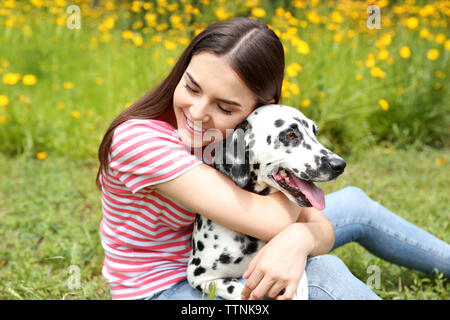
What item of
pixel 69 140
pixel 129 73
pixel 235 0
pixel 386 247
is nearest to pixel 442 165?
pixel 386 247

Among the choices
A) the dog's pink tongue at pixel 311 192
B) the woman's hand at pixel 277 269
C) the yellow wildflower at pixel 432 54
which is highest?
the yellow wildflower at pixel 432 54

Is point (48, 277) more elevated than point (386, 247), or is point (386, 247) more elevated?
point (386, 247)

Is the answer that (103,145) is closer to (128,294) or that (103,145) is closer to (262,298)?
(128,294)

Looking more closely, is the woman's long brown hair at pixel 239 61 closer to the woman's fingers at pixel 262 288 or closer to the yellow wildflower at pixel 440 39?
the woman's fingers at pixel 262 288

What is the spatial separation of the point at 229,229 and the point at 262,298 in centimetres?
25

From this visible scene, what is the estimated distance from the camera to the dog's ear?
150cm

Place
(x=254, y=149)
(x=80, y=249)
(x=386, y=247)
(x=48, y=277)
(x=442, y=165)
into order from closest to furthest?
(x=254, y=149)
(x=386, y=247)
(x=48, y=277)
(x=80, y=249)
(x=442, y=165)

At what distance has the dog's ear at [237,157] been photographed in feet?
4.92

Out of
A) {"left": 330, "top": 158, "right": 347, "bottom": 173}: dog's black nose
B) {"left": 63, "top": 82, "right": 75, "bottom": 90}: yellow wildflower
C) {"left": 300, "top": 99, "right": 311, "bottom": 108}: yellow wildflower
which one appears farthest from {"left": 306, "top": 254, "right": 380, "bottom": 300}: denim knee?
{"left": 63, "top": 82, "right": 75, "bottom": 90}: yellow wildflower

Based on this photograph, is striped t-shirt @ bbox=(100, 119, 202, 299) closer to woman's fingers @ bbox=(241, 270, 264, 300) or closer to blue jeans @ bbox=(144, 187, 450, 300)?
woman's fingers @ bbox=(241, 270, 264, 300)

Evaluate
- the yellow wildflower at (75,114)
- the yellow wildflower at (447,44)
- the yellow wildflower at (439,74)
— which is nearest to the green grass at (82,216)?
the yellow wildflower at (75,114)

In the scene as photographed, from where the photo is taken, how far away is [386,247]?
2170 mm

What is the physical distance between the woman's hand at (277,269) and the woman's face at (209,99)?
0.43 m

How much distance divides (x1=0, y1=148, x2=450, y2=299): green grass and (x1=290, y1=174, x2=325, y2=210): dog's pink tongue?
112 centimetres
